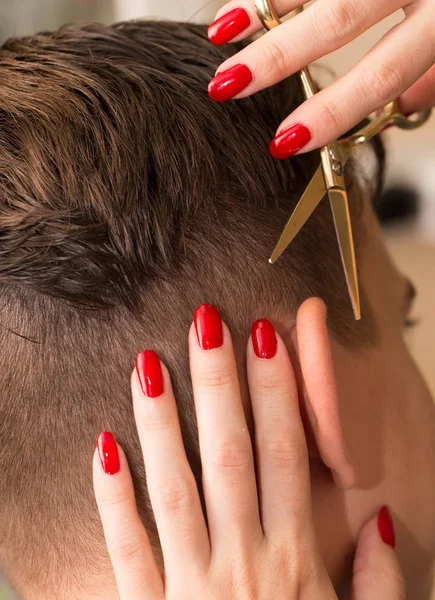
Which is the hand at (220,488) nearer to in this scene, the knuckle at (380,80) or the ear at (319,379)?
the ear at (319,379)

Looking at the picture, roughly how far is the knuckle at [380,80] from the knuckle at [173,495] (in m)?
0.43

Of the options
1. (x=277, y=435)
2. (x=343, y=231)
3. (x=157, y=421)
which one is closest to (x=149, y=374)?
(x=157, y=421)

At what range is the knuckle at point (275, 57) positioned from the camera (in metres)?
0.62

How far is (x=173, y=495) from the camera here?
2.13 feet

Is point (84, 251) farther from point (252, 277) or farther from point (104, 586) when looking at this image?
point (104, 586)

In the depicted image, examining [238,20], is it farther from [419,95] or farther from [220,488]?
[220,488]

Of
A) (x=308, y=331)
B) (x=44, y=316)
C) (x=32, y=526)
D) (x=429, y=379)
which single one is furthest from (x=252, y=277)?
(x=429, y=379)

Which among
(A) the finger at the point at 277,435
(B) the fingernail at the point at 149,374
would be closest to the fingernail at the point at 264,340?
(A) the finger at the point at 277,435

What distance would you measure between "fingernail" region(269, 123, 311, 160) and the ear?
0.16 m

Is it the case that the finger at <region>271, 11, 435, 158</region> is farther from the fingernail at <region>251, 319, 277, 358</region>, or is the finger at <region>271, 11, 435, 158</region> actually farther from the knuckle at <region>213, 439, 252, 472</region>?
the knuckle at <region>213, 439, 252, 472</region>

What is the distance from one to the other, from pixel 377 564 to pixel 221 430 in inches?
11.0

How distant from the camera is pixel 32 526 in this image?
72cm

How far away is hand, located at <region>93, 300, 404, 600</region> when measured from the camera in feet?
2.13

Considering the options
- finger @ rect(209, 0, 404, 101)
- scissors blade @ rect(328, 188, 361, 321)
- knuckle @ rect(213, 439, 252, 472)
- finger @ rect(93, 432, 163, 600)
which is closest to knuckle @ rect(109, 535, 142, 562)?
finger @ rect(93, 432, 163, 600)
